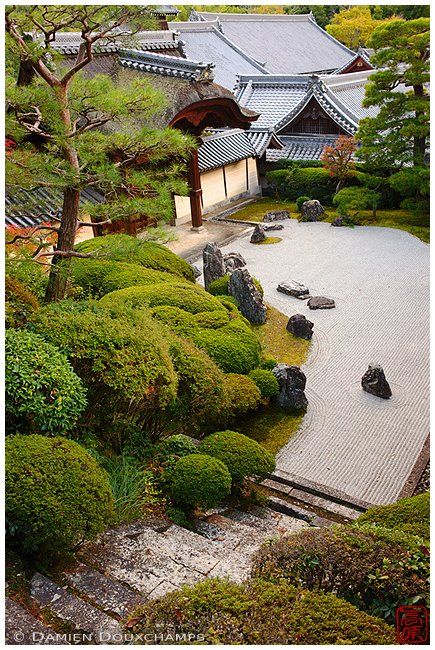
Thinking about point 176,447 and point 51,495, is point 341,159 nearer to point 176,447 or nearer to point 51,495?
point 176,447

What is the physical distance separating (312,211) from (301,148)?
19.1ft

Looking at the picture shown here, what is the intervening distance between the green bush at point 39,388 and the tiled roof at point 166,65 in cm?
1667

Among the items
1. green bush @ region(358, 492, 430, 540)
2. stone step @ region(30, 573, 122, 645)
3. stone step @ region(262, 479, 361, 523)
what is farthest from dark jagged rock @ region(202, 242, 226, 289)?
stone step @ region(30, 573, 122, 645)

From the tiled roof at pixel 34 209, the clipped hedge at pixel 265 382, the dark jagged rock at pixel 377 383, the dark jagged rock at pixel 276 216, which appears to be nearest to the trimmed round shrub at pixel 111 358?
the clipped hedge at pixel 265 382

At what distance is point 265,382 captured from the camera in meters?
11.9

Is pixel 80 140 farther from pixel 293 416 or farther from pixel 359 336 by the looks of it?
pixel 359 336

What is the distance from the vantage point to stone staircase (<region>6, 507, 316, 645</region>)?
481 centimetres

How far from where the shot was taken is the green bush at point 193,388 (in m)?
8.91

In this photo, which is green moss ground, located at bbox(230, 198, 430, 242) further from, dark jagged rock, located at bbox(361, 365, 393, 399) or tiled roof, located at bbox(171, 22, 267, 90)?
tiled roof, located at bbox(171, 22, 267, 90)

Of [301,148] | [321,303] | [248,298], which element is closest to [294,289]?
[321,303]

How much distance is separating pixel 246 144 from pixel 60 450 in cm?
2474

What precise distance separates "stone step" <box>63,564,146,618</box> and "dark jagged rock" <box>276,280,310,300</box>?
506 inches

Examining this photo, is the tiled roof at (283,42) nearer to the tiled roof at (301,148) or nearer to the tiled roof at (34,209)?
the tiled roof at (301,148)

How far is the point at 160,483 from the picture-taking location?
8.15m
